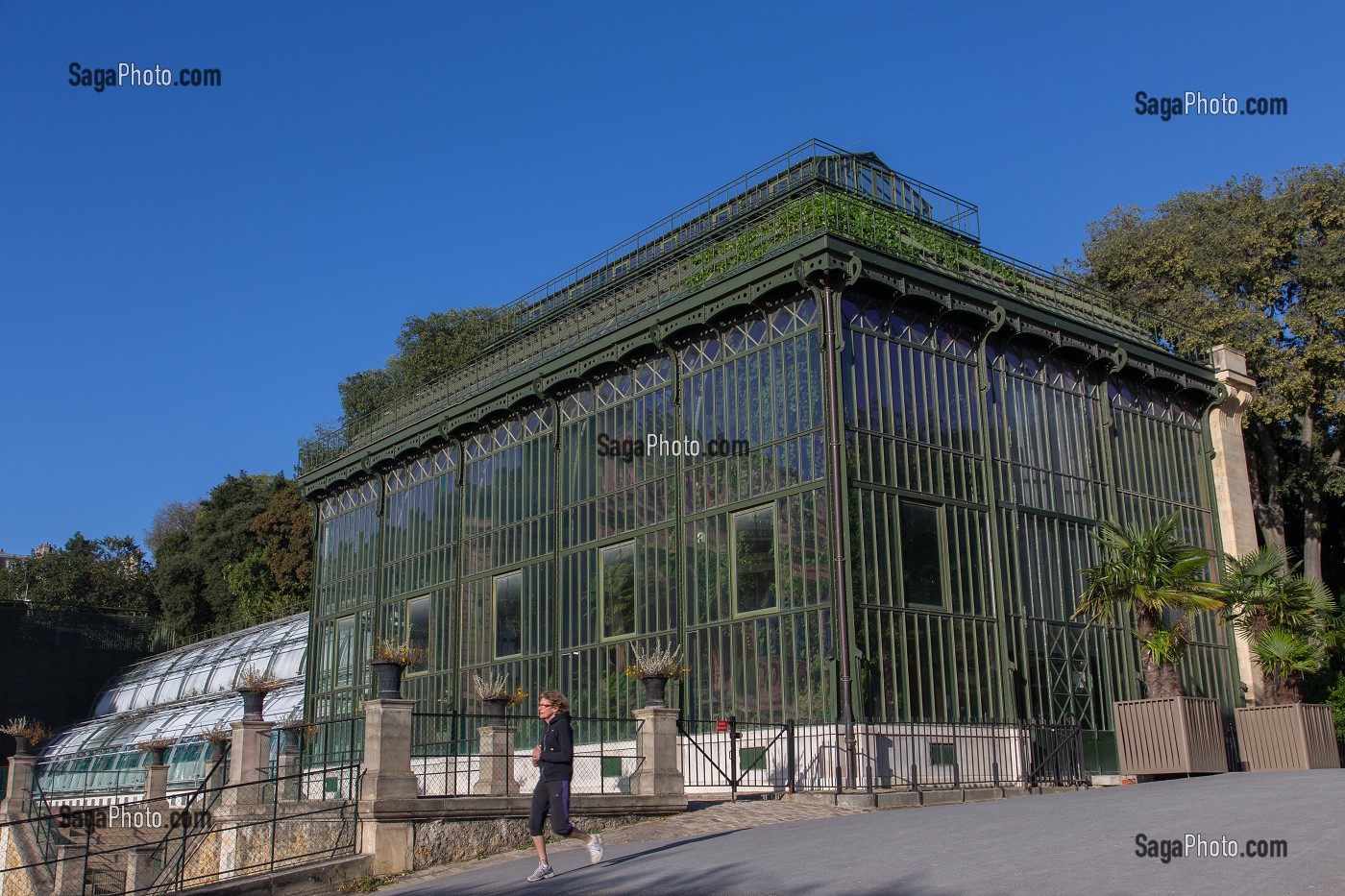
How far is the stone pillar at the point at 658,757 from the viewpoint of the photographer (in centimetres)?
1847

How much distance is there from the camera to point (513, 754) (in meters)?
20.5

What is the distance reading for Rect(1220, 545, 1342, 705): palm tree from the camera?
82.6ft

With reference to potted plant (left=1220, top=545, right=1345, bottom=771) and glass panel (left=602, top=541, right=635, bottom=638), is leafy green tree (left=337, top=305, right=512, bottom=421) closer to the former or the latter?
glass panel (left=602, top=541, right=635, bottom=638)

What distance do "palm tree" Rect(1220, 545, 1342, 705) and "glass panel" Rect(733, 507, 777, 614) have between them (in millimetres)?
9340

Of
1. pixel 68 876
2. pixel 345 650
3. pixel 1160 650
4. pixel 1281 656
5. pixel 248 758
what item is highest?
pixel 345 650

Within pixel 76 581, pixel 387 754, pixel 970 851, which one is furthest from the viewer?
pixel 76 581

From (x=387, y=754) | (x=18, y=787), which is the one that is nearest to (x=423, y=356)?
(x=18, y=787)

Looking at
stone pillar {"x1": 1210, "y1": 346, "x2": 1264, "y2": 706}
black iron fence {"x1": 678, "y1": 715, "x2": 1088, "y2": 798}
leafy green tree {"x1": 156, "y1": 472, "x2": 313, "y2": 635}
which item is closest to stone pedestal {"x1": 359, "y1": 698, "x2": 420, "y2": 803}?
black iron fence {"x1": 678, "y1": 715, "x2": 1088, "y2": 798}

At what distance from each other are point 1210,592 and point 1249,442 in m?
17.2

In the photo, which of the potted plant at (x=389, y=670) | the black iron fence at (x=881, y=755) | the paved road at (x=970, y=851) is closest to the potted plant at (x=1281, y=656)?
the black iron fence at (x=881, y=755)

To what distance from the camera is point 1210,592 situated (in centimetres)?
2427

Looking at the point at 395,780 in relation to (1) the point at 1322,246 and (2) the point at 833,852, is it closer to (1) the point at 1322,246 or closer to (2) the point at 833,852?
(2) the point at 833,852

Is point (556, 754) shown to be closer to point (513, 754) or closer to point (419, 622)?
point (513, 754)

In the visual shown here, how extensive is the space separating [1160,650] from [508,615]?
1577 centimetres
